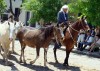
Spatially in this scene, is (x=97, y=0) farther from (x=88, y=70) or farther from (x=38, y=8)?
(x=38, y=8)

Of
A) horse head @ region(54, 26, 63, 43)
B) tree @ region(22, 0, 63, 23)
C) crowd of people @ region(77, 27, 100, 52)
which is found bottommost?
crowd of people @ region(77, 27, 100, 52)

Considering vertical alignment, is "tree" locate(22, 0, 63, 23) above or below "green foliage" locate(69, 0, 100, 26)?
below

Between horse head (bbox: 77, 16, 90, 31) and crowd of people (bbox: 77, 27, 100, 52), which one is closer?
horse head (bbox: 77, 16, 90, 31)

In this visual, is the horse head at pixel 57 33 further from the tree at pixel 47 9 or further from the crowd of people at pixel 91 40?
the tree at pixel 47 9

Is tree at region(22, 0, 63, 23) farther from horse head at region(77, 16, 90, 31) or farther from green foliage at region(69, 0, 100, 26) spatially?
horse head at region(77, 16, 90, 31)

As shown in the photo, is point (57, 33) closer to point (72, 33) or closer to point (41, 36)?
point (41, 36)

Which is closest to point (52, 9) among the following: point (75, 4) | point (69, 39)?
point (75, 4)

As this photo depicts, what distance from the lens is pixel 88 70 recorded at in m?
12.3

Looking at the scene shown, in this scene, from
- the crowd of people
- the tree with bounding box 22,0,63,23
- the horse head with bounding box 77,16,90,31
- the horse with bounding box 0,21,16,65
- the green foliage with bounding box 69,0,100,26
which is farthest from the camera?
the tree with bounding box 22,0,63,23

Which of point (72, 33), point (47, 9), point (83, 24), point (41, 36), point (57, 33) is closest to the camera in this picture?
point (57, 33)

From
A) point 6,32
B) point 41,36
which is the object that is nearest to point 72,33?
point 41,36

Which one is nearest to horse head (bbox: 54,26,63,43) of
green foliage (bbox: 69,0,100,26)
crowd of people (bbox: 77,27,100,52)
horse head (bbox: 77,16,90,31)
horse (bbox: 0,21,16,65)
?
horse head (bbox: 77,16,90,31)

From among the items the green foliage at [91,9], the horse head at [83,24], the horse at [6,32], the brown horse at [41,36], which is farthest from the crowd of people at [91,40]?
the horse at [6,32]

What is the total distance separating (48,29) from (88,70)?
7.53 feet
